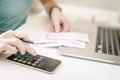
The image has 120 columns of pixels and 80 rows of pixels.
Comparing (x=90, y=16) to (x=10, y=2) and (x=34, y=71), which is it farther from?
(x=34, y=71)

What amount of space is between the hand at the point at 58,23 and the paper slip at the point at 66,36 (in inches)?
2.2

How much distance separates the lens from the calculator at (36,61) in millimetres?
731

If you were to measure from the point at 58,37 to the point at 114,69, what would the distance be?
308mm

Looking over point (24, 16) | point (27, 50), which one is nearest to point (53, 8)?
point (24, 16)

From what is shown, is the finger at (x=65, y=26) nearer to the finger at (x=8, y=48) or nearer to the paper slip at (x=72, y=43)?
the paper slip at (x=72, y=43)

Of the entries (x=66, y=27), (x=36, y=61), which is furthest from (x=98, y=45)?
(x=36, y=61)

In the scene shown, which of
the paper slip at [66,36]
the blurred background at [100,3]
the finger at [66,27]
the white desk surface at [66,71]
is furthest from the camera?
the blurred background at [100,3]

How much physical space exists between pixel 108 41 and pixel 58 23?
0.28 metres

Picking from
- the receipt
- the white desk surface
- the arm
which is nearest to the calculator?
the white desk surface

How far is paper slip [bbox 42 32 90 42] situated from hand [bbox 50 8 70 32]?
0.06m

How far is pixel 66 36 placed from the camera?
993 mm

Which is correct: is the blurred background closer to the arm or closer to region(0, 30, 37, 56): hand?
the arm

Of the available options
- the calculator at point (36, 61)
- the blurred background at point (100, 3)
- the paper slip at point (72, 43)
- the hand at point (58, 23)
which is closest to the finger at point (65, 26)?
the hand at point (58, 23)

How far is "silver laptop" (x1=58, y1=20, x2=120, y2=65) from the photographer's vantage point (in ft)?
2.77
